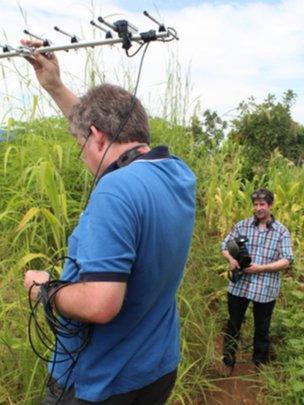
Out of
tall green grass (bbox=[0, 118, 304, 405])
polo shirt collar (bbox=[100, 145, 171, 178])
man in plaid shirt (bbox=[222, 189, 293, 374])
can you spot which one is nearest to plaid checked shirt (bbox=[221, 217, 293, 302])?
man in plaid shirt (bbox=[222, 189, 293, 374])

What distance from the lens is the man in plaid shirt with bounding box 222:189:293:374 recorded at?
172 inches

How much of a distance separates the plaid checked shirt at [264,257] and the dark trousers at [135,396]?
2.64 metres

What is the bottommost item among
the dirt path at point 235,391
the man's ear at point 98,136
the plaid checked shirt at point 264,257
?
the dirt path at point 235,391

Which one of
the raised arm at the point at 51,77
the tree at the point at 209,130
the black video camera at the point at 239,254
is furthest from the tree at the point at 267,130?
the raised arm at the point at 51,77

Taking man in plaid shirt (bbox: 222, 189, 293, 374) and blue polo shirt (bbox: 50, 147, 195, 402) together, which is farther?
man in plaid shirt (bbox: 222, 189, 293, 374)

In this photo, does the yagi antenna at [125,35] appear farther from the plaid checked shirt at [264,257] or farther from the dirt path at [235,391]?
the plaid checked shirt at [264,257]

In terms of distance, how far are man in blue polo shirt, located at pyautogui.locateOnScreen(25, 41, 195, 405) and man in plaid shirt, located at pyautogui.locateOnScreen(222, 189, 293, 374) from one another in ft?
8.75

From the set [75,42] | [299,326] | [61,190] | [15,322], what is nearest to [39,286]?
[75,42]

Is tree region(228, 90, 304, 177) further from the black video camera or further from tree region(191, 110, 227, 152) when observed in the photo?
the black video camera

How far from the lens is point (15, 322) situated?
262 cm

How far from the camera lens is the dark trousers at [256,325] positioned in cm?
435

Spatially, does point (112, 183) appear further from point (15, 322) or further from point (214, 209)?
point (214, 209)

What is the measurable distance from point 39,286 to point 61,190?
5.00ft

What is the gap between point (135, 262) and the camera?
1.55 m
